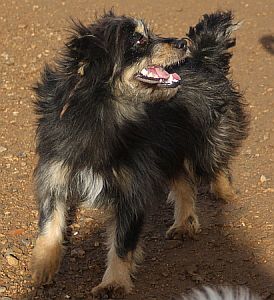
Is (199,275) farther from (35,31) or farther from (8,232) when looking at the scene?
(35,31)

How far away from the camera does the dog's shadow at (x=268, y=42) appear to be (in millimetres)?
9172

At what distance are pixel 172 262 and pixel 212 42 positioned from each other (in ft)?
5.54

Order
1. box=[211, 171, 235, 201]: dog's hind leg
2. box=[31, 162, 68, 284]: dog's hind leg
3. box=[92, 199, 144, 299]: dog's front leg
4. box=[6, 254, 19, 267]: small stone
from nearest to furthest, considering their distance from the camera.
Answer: box=[92, 199, 144, 299]: dog's front leg → box=[31, 162, 68, 284]: dog's hind leg → box=[6, 254, 19, 267]: small stone → box=[211, 171, 235, 201]: dog's hind leg

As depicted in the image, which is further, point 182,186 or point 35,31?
point 35,31

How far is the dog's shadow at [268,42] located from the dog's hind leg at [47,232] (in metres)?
4.91

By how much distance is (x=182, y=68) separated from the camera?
5375 mm

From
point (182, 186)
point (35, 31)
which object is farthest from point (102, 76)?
point (35, 31)

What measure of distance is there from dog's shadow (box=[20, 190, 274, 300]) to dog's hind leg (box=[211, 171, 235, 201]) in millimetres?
176

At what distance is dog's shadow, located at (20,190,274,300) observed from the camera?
16.2 feet

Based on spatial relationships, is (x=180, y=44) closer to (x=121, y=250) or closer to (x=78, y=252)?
(x=121, y=250)

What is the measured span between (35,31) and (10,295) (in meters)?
5.66

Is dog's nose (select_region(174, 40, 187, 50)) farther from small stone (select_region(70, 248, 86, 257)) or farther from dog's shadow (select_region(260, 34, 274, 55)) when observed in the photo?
dog's shadow (select_region(260, 34, 274, 55))

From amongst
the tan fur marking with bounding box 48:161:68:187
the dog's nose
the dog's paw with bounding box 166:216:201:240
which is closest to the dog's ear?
the dog's nose

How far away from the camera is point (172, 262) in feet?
17.2
